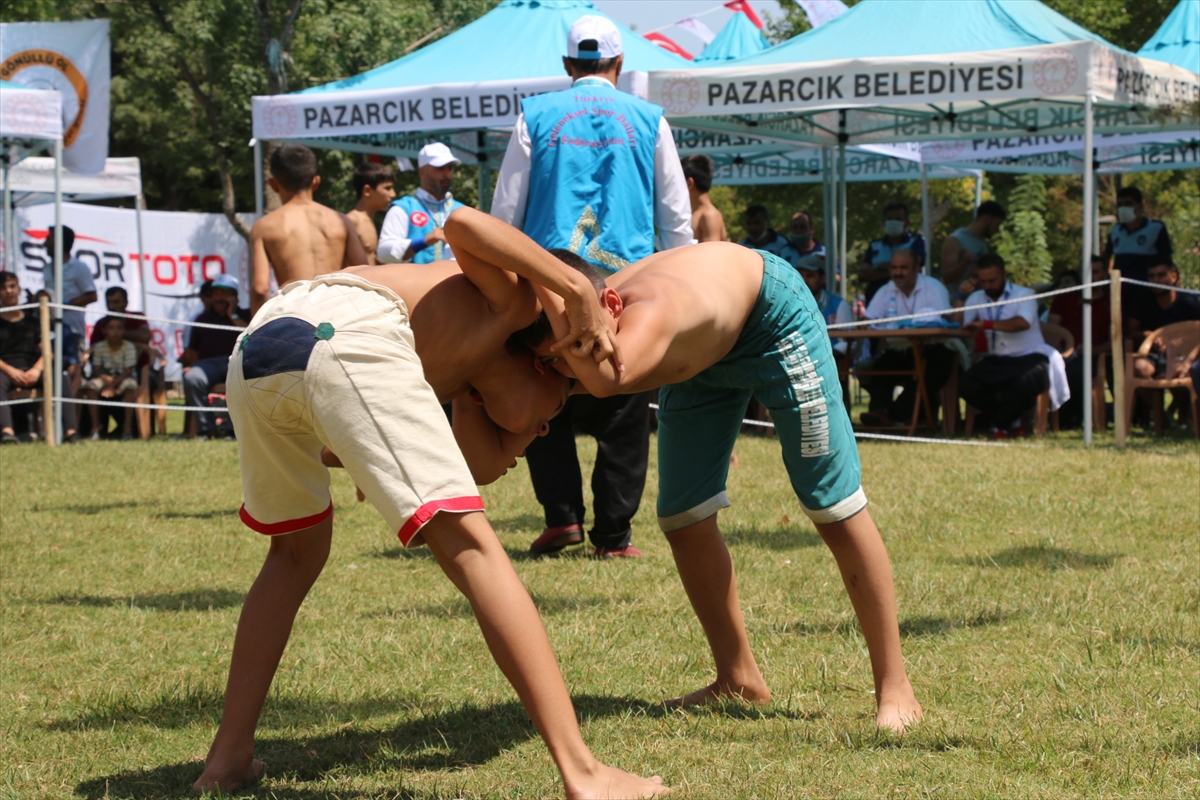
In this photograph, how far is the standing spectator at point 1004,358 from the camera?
34.2ft

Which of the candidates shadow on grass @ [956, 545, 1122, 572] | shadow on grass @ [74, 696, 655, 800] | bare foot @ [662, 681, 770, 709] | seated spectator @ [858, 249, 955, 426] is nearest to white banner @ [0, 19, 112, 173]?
seated spectator @ [858, 249, 955, 426]

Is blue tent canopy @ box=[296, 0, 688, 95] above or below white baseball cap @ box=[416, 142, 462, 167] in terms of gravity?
above

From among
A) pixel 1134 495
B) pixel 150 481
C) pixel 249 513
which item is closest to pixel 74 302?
pixel 150 481

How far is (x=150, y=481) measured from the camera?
8.59m

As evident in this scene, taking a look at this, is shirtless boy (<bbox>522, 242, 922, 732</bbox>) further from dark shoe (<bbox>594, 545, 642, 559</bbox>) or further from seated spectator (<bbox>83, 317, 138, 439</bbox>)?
seated spectator (<bbox>83, 317, 138, 439</bbox>)

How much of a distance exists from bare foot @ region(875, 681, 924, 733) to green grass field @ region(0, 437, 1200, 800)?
0.17ft

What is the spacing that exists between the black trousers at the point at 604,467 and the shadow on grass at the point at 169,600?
1.41 m

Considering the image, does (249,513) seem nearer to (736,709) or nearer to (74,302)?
(736,709)

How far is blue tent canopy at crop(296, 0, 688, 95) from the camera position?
1269cm

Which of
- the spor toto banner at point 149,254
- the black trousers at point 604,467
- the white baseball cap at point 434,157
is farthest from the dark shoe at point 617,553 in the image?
the spor toto banner at point 149,254

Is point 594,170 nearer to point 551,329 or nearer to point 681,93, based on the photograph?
point 551,329

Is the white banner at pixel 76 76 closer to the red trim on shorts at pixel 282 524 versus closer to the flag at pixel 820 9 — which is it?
the flag at pixel 820 9

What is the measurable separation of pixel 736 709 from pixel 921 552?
2293 mm

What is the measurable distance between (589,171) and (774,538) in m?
2.01
